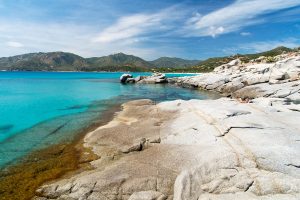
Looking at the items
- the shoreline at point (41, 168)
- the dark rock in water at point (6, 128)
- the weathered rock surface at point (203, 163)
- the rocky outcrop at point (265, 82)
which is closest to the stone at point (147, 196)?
the weathered rock surface at point (203, 163)

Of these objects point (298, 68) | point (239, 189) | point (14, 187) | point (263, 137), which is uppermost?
point (298, 68)

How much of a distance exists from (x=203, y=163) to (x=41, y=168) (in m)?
12.0

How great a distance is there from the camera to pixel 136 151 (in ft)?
67.7

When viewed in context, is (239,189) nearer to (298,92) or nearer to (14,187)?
(14,187)

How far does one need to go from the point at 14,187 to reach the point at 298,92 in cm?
4782

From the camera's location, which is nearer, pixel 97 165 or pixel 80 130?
pixel 97 165

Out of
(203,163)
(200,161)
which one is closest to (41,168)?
(200,161)

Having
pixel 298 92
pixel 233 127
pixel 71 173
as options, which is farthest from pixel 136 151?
pixel 298 92

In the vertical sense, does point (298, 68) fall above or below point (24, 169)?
above

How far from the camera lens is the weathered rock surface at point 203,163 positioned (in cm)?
1348

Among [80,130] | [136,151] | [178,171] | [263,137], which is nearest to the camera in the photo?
[178,171]

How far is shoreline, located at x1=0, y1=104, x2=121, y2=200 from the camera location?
16.0 m

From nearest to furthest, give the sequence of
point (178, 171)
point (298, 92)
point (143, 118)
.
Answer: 1. point (178, 171)
2. point (143, 118)
3. point (298, 92)

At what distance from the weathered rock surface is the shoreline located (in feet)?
3.36
